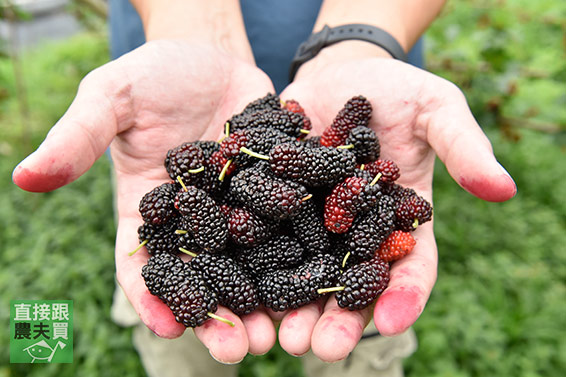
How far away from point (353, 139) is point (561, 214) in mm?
2030

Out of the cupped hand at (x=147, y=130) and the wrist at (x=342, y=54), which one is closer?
the cupped hand at (x=147, y=130)

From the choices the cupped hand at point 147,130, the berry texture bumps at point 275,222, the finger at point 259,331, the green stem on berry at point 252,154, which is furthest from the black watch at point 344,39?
the finger at point 259,331

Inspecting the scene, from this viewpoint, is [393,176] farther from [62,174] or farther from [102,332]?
[102,332]

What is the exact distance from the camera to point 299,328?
1176mm

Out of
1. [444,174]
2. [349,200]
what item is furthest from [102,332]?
[444,174]

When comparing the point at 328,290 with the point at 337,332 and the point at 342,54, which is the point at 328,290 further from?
the point at 342,54

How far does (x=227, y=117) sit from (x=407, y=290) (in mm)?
916

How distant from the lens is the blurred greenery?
83.7 inches

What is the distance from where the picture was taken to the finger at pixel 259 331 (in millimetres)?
1172

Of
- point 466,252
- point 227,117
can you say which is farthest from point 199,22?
point 466,252

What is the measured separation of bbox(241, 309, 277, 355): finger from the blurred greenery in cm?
95

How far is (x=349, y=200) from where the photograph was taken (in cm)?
132

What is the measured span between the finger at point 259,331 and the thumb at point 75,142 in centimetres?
57

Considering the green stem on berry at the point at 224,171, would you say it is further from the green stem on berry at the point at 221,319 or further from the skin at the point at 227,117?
the green stem on berry at the point at 221,319
